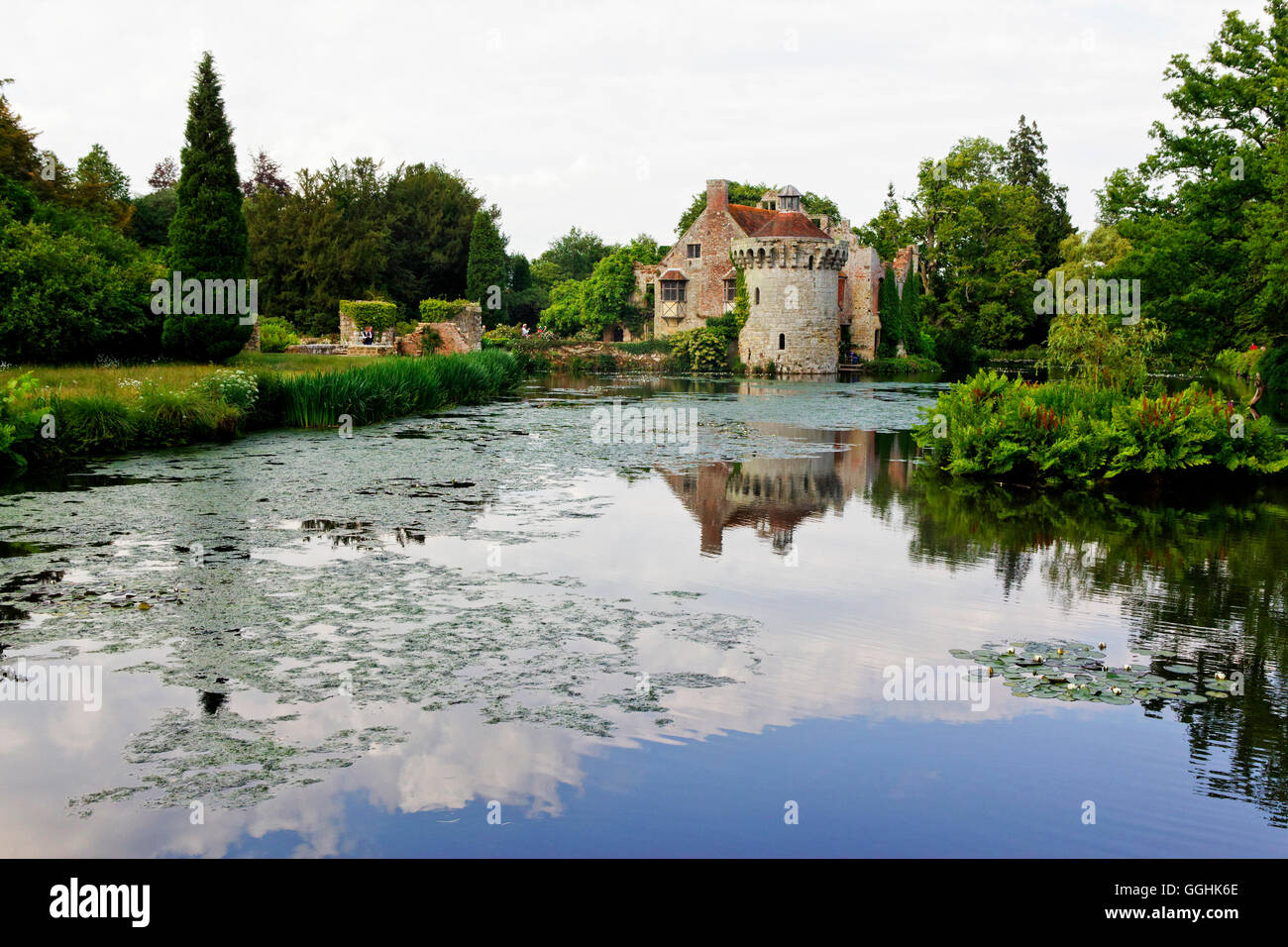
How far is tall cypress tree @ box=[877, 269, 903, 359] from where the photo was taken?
54.1m

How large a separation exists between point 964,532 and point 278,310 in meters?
37.7

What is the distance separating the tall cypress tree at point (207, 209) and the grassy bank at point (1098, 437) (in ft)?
58.5

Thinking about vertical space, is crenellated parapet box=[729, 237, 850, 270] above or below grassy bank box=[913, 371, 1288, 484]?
above

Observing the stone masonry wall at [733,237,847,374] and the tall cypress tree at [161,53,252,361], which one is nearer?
the tall cypress tree at [161,53,252,361]

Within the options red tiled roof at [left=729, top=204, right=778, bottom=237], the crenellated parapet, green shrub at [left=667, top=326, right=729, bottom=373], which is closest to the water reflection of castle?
the crenellated parapet

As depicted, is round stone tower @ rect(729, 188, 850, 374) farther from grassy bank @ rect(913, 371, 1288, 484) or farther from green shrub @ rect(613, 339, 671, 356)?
grassy bank @ rect(913, 371, 1288, 484)

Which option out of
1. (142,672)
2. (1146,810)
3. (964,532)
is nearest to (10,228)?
(142,672)

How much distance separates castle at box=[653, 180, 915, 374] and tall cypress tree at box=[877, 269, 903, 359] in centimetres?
52

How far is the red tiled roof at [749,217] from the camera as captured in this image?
5288 cm

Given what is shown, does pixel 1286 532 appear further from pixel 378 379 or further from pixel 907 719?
pixel 378 379

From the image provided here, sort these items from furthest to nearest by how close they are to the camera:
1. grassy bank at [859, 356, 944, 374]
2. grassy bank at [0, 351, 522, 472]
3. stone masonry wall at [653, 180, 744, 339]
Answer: stone masonry wall at [653, 180, 744, 339]
grassy bank at [859, 356, 944, 374]
grassy bank at [0, 351, 522, 472]

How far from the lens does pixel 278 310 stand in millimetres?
42969

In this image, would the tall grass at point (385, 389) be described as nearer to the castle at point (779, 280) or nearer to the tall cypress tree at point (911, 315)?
the castle at point (779, 280)

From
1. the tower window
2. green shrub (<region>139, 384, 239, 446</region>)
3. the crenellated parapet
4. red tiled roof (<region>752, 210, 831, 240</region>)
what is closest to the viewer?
green shrub (<region>139, 384, 239, 446</region>)
